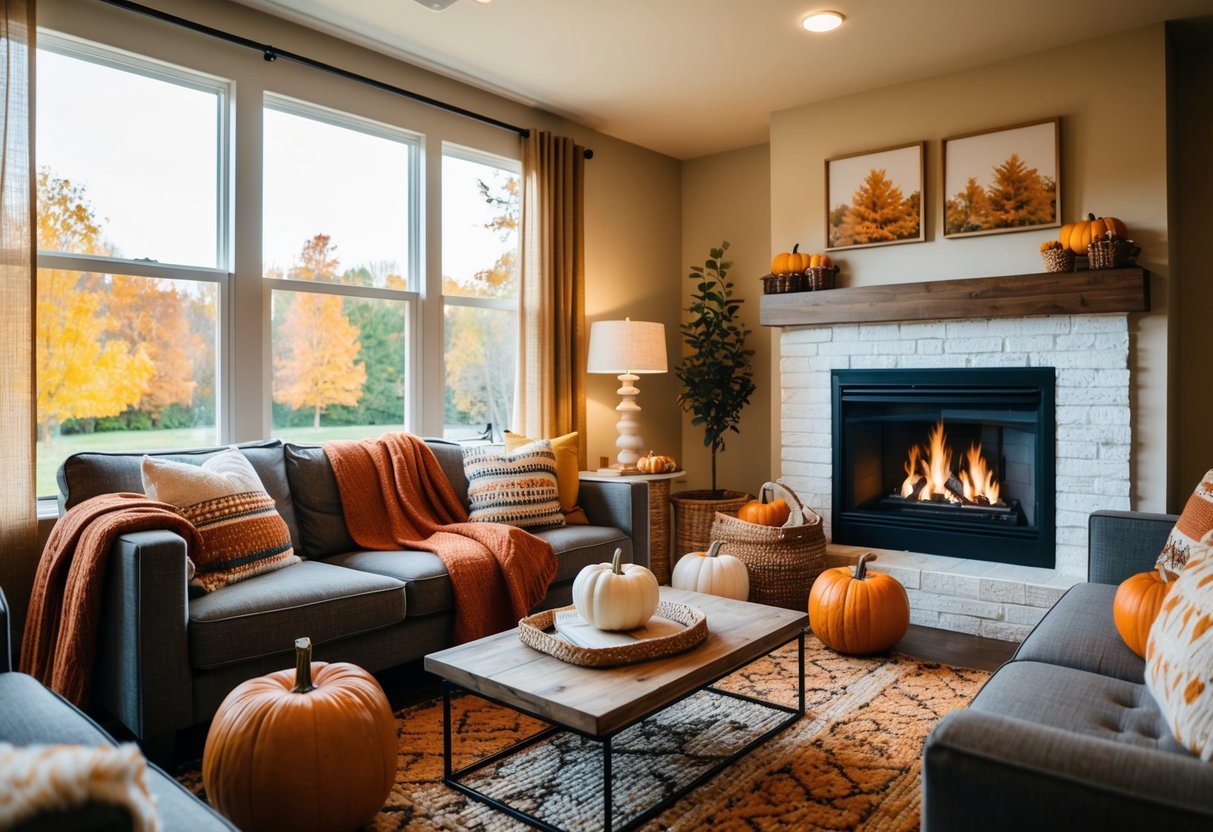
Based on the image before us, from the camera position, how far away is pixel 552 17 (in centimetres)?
329

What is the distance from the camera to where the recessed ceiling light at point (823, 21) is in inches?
128

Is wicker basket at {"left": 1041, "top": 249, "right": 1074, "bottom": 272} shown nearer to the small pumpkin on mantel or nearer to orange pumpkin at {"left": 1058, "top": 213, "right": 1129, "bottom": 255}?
orange pumpkin at {"left": 1058, "top": 213, "right": 1129, "bottom": 255}

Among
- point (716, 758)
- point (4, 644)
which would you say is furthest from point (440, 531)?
point (4, 644)

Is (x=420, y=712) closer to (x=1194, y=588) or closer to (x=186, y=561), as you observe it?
(x=186, y=561)

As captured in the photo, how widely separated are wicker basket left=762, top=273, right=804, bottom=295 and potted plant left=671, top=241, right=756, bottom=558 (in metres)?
0.55

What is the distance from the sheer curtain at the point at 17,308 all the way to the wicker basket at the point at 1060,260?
3769 mm

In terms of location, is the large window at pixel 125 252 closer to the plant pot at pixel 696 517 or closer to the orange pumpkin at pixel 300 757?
the orange pumpkin at pixel 300 757

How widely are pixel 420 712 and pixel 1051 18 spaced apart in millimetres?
3536

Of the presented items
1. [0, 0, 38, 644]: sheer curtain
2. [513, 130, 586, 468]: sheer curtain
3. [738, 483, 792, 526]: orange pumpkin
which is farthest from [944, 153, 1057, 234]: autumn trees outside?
[0, 0, 38, 644]: sheer curtain

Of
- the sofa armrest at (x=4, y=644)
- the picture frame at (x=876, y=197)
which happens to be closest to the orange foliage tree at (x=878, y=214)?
the picture frame at (x=876, y=197)

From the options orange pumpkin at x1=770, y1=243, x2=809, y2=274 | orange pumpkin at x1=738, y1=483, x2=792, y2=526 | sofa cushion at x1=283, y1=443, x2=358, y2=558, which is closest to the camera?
sofa cushion at x1=283, y1=443, x2=358, y2=558

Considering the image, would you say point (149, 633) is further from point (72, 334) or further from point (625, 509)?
point (625, 509)

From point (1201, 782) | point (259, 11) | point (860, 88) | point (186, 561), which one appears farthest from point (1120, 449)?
point (259, 11)

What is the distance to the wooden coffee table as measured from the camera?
5.67 ft
